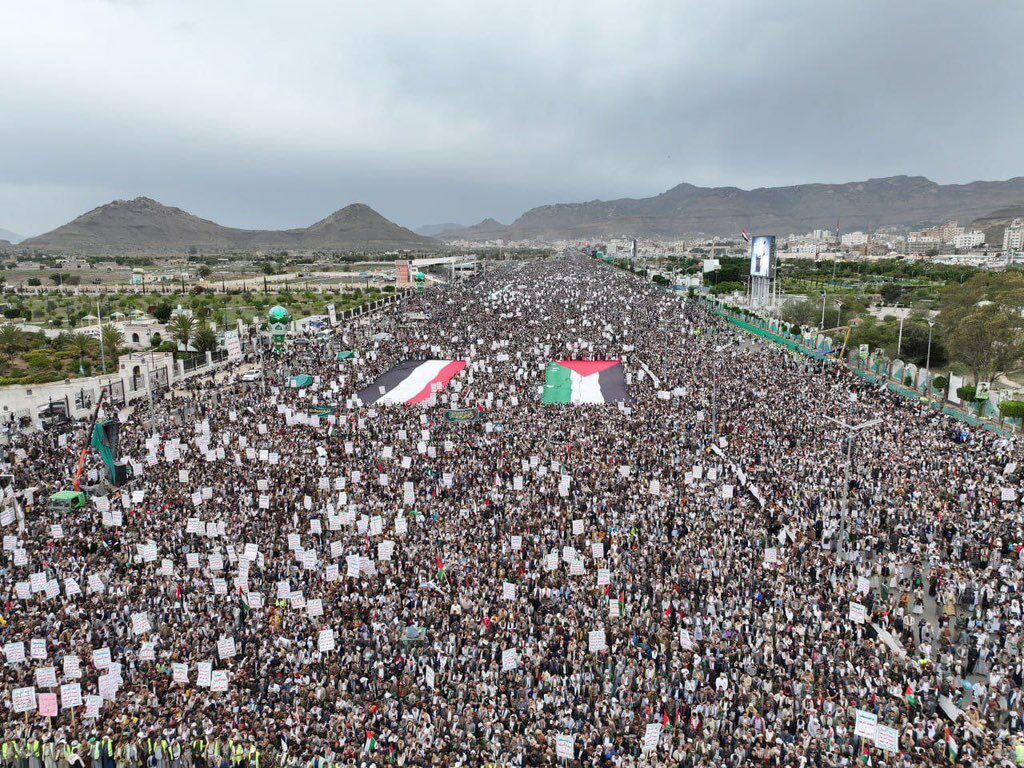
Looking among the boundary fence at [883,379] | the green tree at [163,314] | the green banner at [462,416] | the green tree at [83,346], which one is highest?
the green tree at [163,314]

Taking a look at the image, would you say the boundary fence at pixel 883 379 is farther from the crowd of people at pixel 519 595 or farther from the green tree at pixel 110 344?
the green tree at pixel 110 344

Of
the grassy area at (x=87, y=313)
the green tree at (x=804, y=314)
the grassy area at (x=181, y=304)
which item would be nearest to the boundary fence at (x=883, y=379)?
the green tree at (x=804, y=314)

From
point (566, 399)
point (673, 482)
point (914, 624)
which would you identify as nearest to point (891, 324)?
point (566, 399)

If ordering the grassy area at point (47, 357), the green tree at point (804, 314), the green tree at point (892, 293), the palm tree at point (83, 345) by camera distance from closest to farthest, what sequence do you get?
1. the grassy area at point (47, 357)
2. the palm tree at point (83, 345)
3. the green tree at point (804, 314)
4. the green tree at point (892, 293)

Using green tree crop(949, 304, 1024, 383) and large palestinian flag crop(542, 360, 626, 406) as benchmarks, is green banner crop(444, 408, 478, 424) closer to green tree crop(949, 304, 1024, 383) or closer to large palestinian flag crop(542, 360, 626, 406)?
large palestinian flag crop(542, 360, 626, 406)

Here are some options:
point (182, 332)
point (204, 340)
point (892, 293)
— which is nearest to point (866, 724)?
point (204, 340)

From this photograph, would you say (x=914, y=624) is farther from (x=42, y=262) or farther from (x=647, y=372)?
(x=42, y=262)
